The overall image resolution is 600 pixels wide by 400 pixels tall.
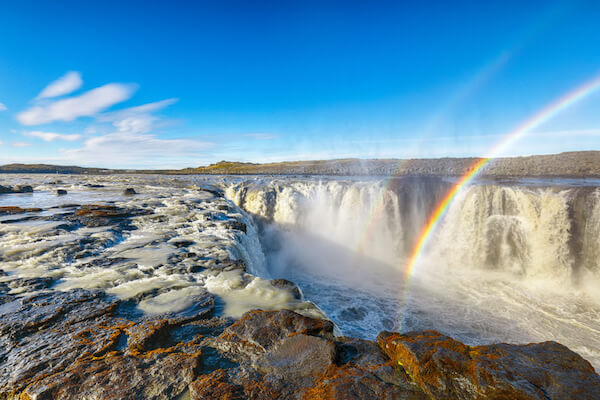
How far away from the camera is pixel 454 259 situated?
15.9m

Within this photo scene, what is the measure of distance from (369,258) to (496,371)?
15.9 metres

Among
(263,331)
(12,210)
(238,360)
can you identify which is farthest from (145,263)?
(12,210)

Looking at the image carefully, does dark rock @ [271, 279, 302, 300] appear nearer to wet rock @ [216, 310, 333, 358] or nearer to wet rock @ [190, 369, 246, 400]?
wet rock @ [216, 310, 333, 358]

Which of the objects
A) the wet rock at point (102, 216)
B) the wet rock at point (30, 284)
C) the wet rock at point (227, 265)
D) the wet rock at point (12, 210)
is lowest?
the wet rock at point (227, 265)

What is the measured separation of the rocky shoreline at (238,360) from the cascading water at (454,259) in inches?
239

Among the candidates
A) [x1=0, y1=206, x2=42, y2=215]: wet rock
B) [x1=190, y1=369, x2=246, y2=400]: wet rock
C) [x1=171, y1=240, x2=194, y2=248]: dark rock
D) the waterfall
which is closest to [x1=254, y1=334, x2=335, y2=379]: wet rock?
[x1=190, y1=369, x2=246, y2=400]: wet rock

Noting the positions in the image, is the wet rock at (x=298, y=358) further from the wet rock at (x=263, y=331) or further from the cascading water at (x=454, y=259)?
the cascading water at (x=454, y=259)

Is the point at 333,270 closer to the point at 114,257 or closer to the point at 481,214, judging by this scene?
the point at 481,214

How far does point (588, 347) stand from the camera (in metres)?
8.36

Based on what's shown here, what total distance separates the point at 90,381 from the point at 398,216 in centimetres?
1779

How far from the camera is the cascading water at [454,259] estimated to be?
9.97 m

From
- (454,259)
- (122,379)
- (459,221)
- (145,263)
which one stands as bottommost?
(454,259)

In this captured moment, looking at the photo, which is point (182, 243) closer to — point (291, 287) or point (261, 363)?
point (291, 287)

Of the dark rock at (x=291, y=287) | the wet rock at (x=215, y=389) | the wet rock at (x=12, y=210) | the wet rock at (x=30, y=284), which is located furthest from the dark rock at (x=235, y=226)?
the wet rock at (x=12, y=210)
